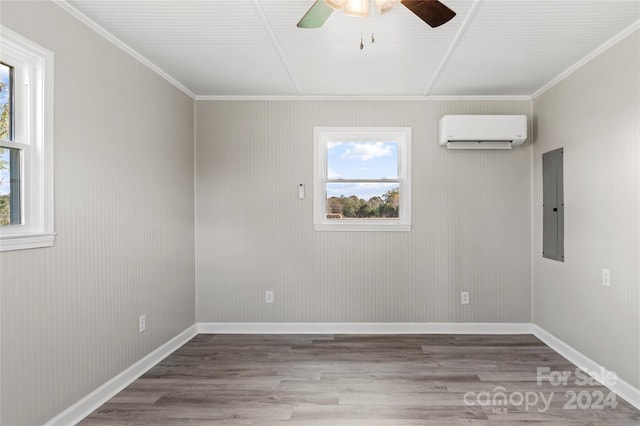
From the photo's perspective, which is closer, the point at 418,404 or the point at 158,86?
the point at 418,404

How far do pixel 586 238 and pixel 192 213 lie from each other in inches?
139

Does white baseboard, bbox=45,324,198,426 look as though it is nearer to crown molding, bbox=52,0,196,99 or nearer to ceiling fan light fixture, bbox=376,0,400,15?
crown molding, bbox=52,0,196,99

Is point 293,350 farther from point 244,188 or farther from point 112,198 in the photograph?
point 112,198

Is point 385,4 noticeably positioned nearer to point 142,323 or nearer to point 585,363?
point 142,323

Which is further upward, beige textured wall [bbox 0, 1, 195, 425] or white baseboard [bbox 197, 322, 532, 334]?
beige textured wall [bbox 0, 1, 195, 425]

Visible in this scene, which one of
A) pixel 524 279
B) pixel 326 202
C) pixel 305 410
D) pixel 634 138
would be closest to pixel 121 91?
pixel 326 202

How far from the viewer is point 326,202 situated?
4.20 metres

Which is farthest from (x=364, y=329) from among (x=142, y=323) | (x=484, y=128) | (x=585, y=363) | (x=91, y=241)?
(x=91, y=241)

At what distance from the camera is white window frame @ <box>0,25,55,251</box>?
2.05 metres

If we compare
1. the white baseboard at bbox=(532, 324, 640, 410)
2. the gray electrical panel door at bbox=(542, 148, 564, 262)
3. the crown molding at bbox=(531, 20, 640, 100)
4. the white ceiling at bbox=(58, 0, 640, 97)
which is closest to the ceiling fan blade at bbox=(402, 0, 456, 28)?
the white ceiling at bbox=(58, 0, 640, 97)

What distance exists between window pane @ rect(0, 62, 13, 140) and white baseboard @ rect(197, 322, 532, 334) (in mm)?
2657

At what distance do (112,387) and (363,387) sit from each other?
1739 millimetres

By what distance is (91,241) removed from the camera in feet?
8.23

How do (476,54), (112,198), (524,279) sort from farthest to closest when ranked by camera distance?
(524,279), (476,54), (112,198)
